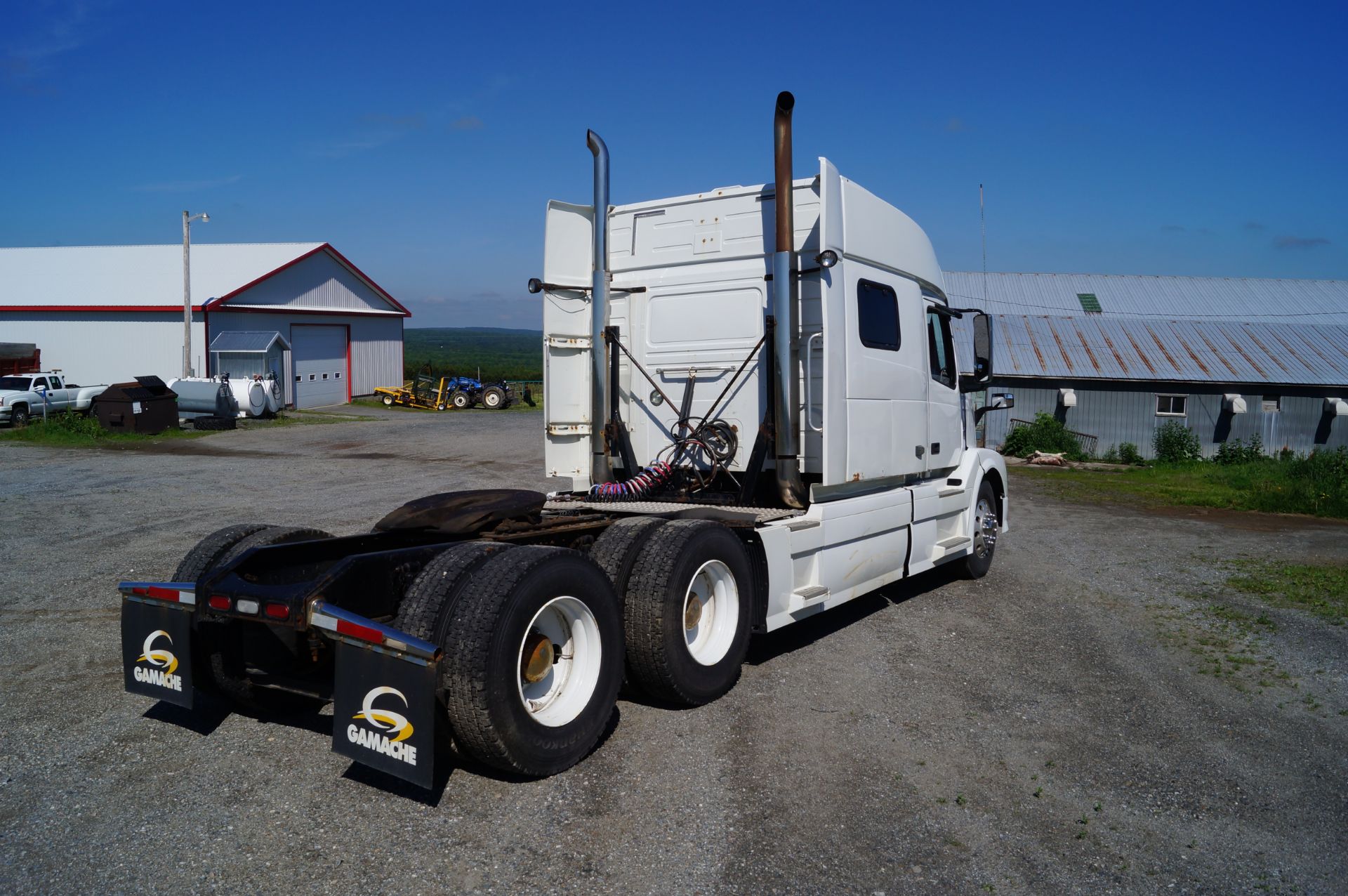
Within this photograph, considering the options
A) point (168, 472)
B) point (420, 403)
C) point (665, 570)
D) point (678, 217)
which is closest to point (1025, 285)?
point (420, 403)

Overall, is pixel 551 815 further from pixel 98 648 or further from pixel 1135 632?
pixel 1135 632

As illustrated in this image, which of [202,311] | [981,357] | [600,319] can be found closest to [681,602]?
[600,319]

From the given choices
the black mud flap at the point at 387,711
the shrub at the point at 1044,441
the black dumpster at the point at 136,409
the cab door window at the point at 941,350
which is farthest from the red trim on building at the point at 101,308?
the black mud flap at the point at 387,711

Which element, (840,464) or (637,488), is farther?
(637,488)

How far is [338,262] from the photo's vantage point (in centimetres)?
4041

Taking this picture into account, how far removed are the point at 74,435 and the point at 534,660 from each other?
25.0 metres

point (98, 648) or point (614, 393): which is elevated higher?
point (614, 393)

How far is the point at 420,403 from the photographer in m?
40.3

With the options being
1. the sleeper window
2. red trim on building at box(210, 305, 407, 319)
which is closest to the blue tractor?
red trim on building at box(210, 305, 407, 319)

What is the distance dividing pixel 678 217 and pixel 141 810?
5430 millimetres

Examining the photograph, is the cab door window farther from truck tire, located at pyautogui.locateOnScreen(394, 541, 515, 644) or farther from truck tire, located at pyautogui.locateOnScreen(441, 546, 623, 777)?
truck tire, located at pyautogui.locateOnScreen(394, 541, 515, 644)

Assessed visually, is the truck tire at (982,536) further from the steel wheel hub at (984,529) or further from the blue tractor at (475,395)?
the blue tractor at (475,395)

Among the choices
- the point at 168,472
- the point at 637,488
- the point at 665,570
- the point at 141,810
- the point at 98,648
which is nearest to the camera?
the point at 141,810

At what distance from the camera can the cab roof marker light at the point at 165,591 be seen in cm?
490
